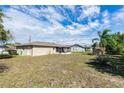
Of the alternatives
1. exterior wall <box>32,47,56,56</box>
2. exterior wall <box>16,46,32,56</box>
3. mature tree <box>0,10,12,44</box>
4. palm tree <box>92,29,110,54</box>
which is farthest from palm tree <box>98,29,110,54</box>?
mature tree <box>0,10,12,44</box>

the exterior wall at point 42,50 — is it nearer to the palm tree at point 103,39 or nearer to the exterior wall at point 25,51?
the exterior wall at point 25,51

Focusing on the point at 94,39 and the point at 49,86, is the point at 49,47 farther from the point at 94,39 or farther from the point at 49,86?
the point at 49,86

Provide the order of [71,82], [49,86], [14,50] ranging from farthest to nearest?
[14,50]
[71,82]
[49,86]

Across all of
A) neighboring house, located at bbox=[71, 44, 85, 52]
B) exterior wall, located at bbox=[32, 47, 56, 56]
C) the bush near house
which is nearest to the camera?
the bush near house

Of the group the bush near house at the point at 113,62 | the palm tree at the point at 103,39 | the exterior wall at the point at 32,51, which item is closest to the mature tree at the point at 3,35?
the bush near house at the point at 113,62

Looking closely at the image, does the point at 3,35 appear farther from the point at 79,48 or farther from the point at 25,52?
the point at 79,48

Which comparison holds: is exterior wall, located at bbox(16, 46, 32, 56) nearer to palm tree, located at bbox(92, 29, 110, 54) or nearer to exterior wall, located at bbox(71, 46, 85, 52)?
palm tree, located at bbox(92, 29, 110, 54)

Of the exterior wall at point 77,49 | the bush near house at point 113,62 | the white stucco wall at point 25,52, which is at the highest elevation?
the exterior wall at point 77,49

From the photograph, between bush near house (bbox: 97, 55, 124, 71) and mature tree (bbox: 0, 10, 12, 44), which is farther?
bush near house (bbox: 97, 55, 124, 71)

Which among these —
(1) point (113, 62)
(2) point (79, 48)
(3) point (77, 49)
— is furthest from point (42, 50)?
(2) point (79, 48)

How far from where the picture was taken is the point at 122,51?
3856 centimetres

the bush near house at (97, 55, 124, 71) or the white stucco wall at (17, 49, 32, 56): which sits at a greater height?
the white stucco wall at (17, 49, 32, 56)

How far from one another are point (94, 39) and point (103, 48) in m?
2.91

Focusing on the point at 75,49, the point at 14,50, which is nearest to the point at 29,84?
the point at 14,50
